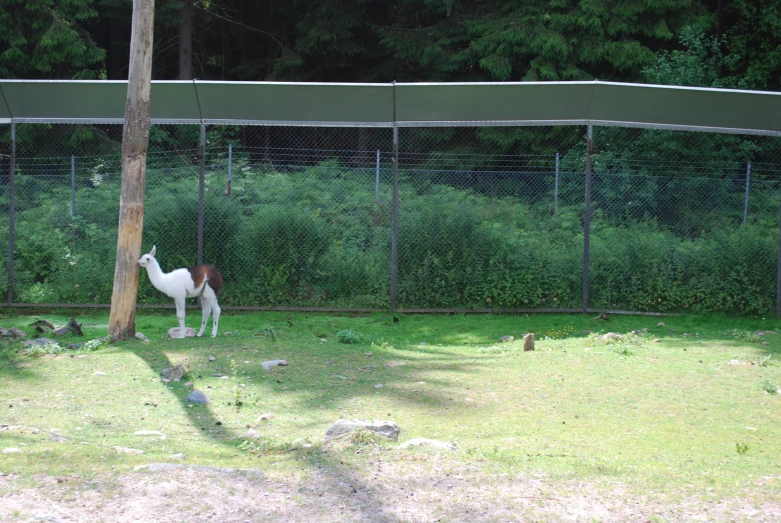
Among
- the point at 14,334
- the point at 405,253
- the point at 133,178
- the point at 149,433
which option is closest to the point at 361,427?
the point at 149,433

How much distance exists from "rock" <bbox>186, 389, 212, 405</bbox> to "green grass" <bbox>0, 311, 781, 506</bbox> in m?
0.08

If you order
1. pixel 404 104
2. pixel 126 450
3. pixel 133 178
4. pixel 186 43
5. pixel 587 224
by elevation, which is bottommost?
pixel 126 450

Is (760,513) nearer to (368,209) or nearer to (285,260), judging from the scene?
(285,260)

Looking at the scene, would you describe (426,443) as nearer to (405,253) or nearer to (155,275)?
(155,275)

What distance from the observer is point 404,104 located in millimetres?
12625

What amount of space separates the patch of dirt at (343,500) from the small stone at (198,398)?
7.91ft

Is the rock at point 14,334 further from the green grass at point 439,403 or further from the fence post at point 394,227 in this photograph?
the fence post at point 394,227

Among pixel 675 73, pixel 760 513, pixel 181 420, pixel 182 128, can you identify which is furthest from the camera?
pixel 182 128

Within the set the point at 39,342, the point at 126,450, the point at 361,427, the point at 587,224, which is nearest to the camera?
the point at 126,450

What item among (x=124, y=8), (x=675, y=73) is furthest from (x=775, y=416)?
(x=124, y=8)

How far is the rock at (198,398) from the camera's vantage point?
278 inches

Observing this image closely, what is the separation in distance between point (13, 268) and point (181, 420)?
810 centimetres

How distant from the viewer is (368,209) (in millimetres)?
14461

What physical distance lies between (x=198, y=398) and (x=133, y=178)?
4000 millimetres
